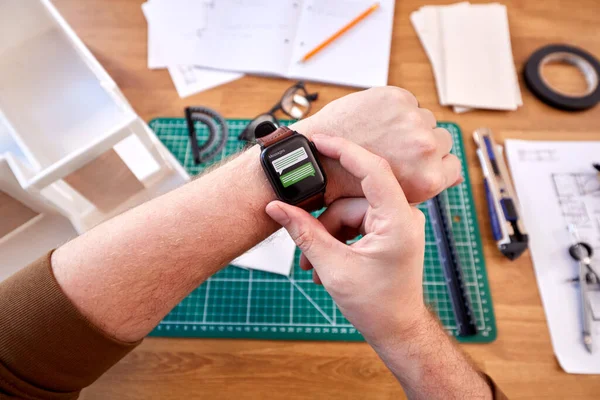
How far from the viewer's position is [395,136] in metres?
0.80

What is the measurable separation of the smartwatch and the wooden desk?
453 millimetres

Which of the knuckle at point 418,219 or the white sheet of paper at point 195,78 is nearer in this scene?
the knuckle at point 418,219

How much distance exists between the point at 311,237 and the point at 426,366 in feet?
1.04

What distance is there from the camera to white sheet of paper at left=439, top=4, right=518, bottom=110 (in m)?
1.17

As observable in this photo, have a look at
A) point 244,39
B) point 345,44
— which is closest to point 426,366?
point 345,44

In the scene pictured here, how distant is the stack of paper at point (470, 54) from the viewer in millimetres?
1168

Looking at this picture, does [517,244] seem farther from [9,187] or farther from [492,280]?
[9,187]

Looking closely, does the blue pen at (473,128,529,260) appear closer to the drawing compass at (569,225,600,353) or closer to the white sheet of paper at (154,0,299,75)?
the drawing compass at (569,225,600,353)

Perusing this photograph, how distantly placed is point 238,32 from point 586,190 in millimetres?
1233

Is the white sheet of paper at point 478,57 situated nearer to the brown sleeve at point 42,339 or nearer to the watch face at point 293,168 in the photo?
the watch face at point 293,168

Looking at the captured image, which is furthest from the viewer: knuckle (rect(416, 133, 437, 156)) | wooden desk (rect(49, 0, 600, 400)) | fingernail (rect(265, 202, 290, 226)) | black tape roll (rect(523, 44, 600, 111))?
black tape roll (rect(523, 44, 600, 111))

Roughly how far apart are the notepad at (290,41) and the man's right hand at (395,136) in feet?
1.34

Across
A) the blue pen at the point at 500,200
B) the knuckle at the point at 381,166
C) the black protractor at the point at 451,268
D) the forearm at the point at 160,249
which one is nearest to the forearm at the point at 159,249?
the forearm at the point at 160,249

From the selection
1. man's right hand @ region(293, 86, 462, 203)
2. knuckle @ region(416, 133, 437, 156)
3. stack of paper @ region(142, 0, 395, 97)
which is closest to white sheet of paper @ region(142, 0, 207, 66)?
stack of paper @ region(142, 0, 395, 97)
